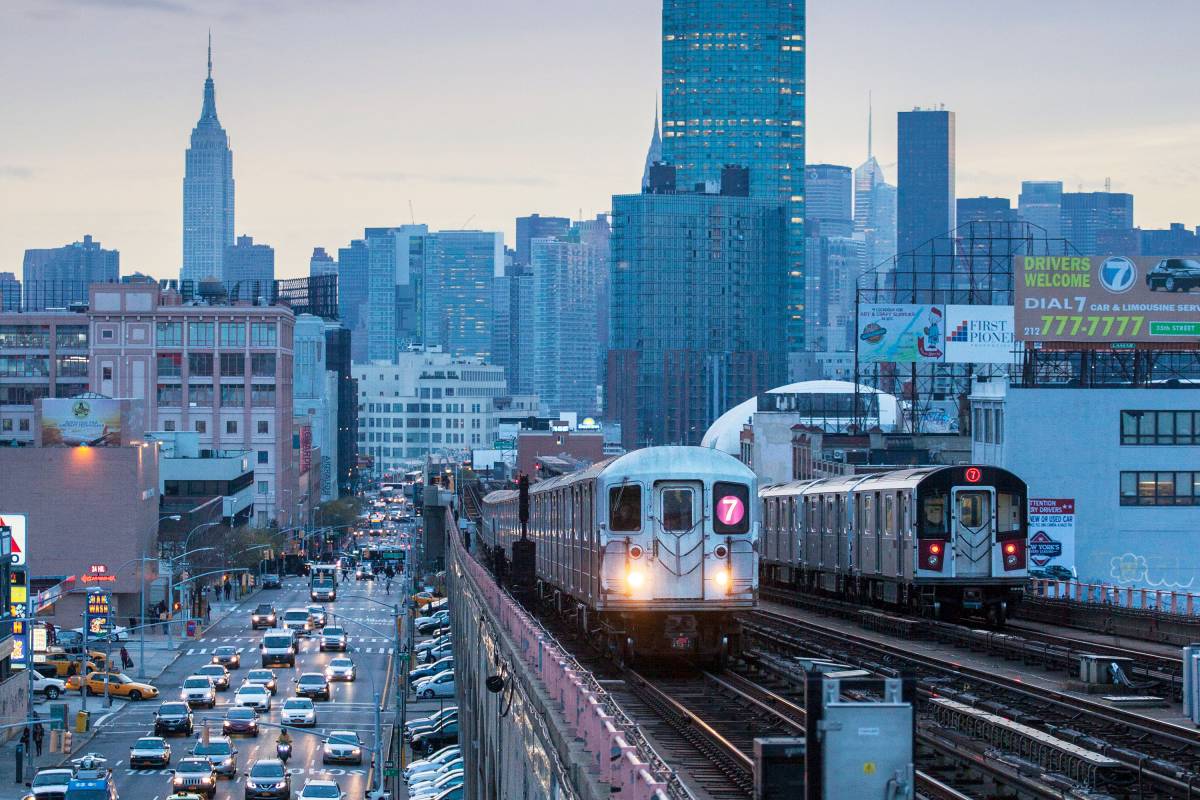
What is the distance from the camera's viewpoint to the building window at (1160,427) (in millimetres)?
61281

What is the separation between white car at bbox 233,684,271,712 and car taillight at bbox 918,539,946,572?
30.3 meters

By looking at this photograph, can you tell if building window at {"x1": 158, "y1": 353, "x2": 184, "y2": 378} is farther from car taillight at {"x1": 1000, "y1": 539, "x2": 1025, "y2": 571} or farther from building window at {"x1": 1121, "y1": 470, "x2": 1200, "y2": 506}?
car taillight at {"x1": 1000, "y1": 539, "x2": 1025, "y2": 571}

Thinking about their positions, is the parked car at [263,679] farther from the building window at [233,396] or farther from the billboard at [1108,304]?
the building window at [233,396]

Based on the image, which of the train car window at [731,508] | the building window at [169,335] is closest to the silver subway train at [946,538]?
the train car window at [731,508]

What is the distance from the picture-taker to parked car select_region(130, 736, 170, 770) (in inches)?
1917

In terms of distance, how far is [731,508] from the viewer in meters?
26.0

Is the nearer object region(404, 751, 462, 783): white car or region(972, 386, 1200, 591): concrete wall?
region(404, 751, 462, 783): white car

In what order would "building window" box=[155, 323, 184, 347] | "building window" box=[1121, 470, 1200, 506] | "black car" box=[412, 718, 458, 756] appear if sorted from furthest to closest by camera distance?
"building window" box=[155, 323, 184, 347], "building window" box=[1121, 470, 1200, 506], "black car" box=[412, 718, 458, 756]

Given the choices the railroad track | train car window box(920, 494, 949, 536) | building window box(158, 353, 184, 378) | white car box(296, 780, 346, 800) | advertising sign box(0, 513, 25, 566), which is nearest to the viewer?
the railroad track

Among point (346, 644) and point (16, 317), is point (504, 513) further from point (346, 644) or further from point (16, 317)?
point (16, 317)

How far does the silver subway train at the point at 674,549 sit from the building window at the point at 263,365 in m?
121

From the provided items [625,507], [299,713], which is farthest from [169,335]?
[625,507]

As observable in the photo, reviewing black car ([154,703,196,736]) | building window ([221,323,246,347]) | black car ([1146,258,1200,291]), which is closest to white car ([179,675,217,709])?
Answer: black car ([154,703,196,736])

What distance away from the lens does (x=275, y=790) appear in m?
42.8
